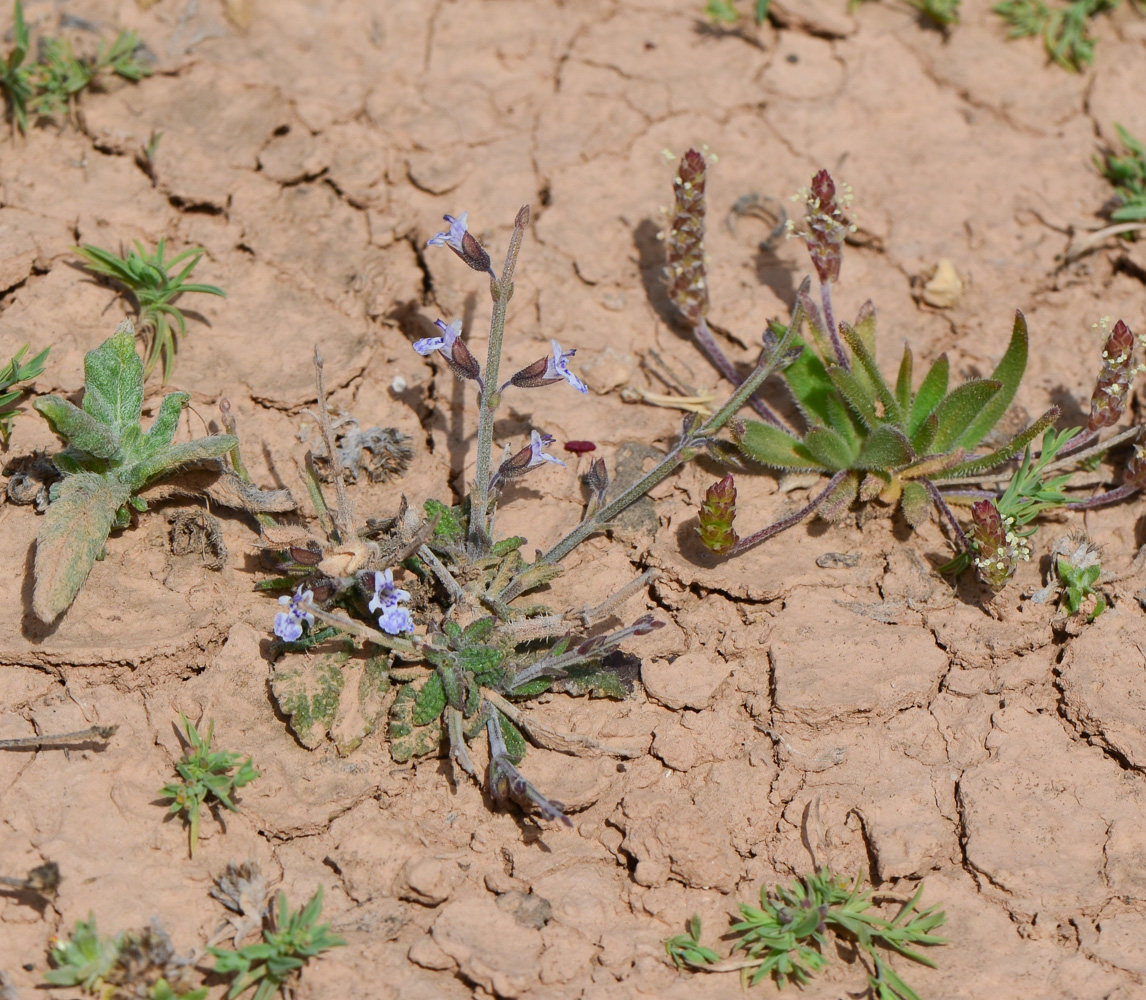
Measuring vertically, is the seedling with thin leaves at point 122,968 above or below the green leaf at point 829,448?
below

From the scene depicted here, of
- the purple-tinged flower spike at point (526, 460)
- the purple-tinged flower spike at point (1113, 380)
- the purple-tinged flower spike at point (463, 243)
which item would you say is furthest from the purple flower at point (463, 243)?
the purple-tinged flower spike at point (1113, 380)

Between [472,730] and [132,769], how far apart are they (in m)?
1.02

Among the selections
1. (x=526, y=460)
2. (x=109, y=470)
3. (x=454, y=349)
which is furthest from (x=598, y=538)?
(x=109, y=470)

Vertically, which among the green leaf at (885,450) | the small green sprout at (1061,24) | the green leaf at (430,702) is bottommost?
the green leaf at (430,702)

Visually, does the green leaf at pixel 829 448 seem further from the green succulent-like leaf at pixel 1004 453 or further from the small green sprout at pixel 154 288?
the small green sprout at pixel 154 288

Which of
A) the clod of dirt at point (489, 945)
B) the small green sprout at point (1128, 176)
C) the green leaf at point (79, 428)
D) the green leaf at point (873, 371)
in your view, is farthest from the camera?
the small green sprout at point (1128, 176)

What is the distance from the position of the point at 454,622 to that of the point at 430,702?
272 mm

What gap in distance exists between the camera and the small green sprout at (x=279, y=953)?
9.12 feet

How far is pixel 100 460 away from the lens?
3.46 meters

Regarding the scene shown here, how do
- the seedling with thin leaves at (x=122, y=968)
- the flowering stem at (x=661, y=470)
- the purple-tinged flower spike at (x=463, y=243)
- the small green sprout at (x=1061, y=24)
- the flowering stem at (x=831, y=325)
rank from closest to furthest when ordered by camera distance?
the seedling with thin leaves at (x=122, y=968) < the purple-tinged flower spike at (x=463, y=243) < the flowering stem at (x=661, y=470) < the flowering stem at (x=831, y=325) < the small green sprout at (x=1061, y=24)

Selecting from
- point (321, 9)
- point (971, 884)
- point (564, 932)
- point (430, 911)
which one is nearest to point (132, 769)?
point (430, 911)

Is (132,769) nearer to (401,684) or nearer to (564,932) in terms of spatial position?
(401,684)

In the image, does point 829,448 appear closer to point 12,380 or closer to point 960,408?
point 960,408

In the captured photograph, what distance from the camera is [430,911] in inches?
120
